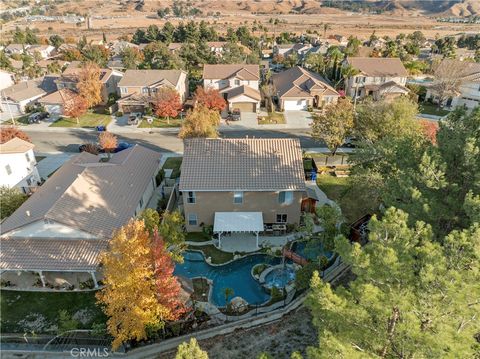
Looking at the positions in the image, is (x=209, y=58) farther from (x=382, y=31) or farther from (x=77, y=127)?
(x=382, y=31)

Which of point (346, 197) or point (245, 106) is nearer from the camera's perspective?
point (346, 197)

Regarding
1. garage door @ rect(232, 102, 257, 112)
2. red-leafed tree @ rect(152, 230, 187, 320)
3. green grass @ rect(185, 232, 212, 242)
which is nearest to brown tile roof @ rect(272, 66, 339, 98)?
garage door @ rect(232, 102, 257, 112)

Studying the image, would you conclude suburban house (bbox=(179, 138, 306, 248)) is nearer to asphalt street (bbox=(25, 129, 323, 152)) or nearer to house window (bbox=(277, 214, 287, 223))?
house window (bbox=(277, 214, 287, 223))

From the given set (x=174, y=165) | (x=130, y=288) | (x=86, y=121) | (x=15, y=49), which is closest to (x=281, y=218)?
(x=130, y=288)

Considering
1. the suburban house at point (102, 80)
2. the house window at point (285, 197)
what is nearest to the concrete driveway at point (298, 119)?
the house window at point (285, 197)

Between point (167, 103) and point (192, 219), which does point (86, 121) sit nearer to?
point (167, 103)
